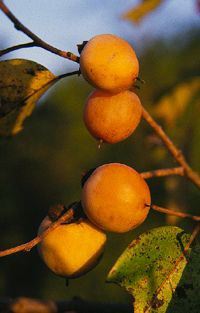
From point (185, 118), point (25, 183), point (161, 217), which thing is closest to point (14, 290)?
point (25, 183)

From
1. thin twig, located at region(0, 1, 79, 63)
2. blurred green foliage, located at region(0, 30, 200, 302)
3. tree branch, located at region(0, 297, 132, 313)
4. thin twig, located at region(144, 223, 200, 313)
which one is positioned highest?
thin twig, located at region(0, 1, 79, 63)

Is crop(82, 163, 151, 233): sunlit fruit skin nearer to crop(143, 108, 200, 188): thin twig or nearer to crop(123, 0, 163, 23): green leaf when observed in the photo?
crop(143, 108, 200, 188): thin twig

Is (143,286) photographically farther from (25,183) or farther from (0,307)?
(25,183)

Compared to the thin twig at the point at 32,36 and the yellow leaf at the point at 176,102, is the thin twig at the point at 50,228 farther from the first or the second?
the yellow leaf at the point at 176,102

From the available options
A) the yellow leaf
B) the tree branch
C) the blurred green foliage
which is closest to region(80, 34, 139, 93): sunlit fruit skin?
the tree branch

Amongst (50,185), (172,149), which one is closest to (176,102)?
(172,149)

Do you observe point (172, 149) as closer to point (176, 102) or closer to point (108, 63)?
point (108, 63)
